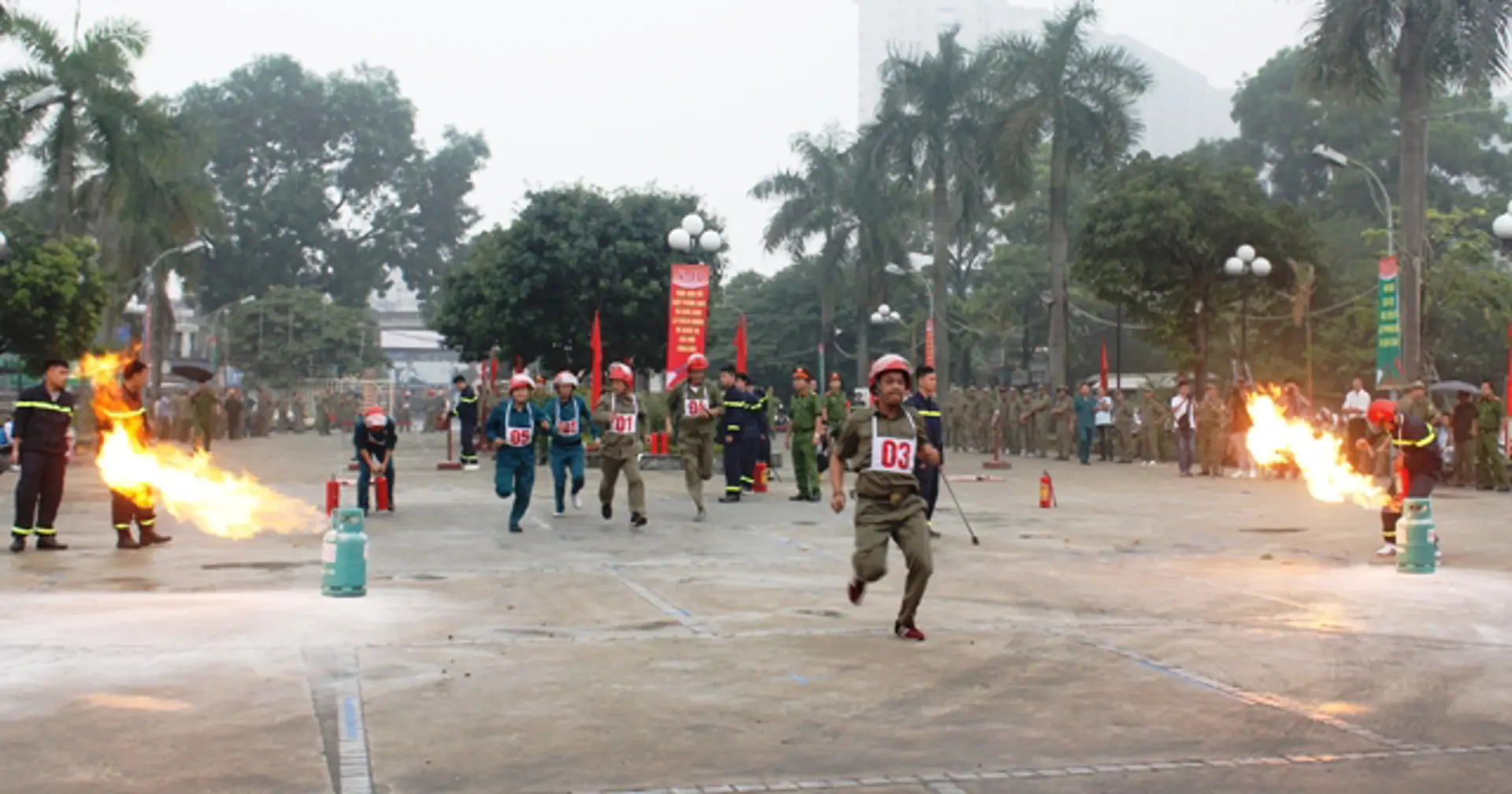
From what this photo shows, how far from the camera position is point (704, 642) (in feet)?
31.0

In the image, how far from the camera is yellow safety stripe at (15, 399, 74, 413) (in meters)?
14.7

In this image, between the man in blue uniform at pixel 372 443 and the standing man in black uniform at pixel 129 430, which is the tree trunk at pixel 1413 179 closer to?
the man in blue uniform at pixel 372 443

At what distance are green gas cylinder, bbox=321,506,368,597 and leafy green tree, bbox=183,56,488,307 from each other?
7479cm

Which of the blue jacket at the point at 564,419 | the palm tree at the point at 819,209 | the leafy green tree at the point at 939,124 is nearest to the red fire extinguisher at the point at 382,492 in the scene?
the blue jacket at the point at 564,419

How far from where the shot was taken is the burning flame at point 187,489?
14.9 metres

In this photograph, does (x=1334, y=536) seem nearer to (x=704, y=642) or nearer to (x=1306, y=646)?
(x=1306, y=646)

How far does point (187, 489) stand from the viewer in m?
23.7

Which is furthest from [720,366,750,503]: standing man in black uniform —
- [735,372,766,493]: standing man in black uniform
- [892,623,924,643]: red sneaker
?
[892,623,924,643]: red sneaker

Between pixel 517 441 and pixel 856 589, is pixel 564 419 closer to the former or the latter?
pixel 517 441

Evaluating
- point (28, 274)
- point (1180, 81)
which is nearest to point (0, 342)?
point (28, 274)

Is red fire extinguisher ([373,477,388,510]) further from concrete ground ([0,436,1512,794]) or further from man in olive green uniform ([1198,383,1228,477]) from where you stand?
man in olive green uniform ([1198,383,1228,477])

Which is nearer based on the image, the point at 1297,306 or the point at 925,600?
the point at 925,600

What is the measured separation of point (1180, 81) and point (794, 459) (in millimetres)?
172377

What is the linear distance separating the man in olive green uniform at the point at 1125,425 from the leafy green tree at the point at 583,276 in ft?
38.4
